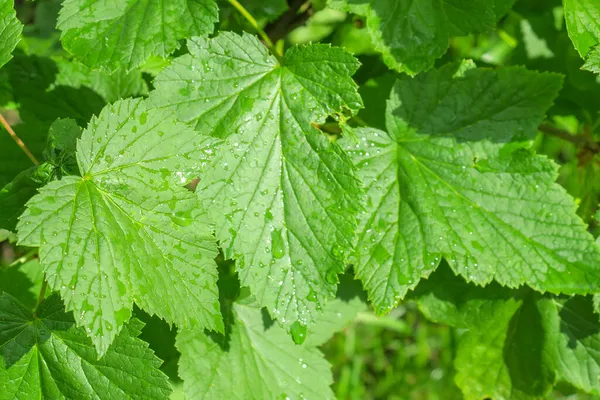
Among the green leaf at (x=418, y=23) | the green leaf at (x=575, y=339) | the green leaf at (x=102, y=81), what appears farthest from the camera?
the green leaf at (x=575, y=339)

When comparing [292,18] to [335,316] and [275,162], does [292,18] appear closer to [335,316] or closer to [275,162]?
[275,162]

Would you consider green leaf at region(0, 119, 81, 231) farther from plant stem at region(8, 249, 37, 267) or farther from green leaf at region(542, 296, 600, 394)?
green leaf at region(542, 296, 600, 394)

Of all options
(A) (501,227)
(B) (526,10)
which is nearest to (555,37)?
(B) (526,10)

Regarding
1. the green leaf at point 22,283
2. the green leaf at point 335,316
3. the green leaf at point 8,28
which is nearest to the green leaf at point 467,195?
the green leaf at point 335,316

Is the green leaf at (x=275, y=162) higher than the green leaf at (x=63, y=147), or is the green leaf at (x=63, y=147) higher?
the green leaf at (x=63, y=147)

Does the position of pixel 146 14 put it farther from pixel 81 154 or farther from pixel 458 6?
pixel 458 6

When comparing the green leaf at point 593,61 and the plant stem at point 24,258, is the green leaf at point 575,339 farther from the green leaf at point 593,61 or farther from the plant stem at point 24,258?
the plant stem at point 24,258

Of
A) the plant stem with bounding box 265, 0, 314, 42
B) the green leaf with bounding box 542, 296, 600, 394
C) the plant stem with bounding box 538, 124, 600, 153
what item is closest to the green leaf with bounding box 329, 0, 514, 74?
the plant stem with bounding box 265, 0, 314, 42
